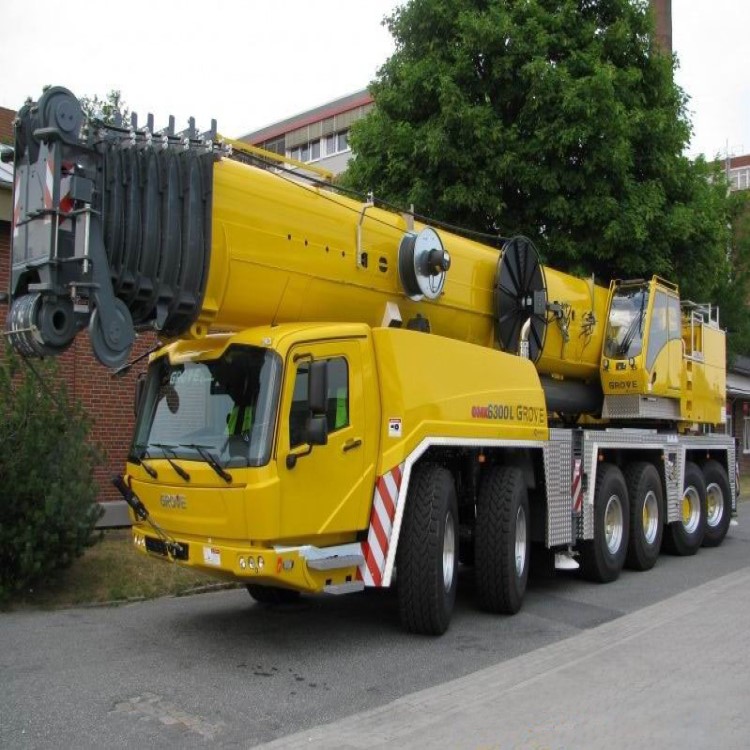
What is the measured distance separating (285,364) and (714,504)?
10038mm

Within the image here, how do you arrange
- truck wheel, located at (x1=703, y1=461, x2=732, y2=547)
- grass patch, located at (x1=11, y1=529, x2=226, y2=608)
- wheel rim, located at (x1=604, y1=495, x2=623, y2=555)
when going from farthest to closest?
truck wheel, located at (x1=703, y1=461, x2=732, y2=547) → wheel rim, located at (x1=604, y1=495, x2=623, y2=555) → grass patch, located at (x1=11, y1=529, x2=226, y2=608)

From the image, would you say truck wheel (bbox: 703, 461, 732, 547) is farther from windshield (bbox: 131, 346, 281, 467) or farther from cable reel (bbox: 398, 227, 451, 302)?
windshield (bbox: 131, 346, 281, 467)

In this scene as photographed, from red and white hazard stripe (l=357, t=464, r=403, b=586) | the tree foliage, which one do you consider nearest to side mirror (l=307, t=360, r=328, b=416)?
red and white hazard stripe (l=357, t=464, r=403, b=586)

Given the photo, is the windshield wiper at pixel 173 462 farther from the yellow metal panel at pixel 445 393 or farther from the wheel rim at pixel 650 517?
the wheel rim at pixel 650 517

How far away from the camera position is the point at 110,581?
28.7 ft

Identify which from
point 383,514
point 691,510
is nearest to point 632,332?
point 691,510

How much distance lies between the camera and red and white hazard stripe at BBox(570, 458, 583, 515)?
9469 millimetres

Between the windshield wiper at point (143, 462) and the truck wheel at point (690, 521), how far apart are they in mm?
8405

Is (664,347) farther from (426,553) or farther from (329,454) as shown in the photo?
(329,454)

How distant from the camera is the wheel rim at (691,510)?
42.2ft

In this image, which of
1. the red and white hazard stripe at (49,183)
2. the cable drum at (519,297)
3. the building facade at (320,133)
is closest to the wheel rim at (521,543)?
the cable drum at (519,297)

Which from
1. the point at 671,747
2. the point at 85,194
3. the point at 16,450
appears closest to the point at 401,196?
the point at 16,450

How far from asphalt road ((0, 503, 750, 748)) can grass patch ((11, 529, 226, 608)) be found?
28cm

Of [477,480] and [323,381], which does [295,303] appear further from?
[477,480]
